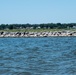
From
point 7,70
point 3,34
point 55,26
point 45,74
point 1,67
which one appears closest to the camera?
point 45,74

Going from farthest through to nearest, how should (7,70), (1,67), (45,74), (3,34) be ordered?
(3,34)
(1,67)
(7,70)
(45,74)

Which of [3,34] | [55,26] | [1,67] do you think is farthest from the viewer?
[55,26]

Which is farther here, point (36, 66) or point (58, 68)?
point (36, 66)

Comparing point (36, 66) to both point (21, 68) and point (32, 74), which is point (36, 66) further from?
point (32, 74)

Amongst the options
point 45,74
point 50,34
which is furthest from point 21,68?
point 50,34

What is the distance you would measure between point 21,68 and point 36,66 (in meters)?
1.41

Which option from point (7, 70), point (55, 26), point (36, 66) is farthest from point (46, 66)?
point (55, 26)

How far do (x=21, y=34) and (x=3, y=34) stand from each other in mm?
10881

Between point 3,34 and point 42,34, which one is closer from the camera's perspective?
point 42,34

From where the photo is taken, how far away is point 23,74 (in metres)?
21.4

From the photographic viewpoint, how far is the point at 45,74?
20953 mm

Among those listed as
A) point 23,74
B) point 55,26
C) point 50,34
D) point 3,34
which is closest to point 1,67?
point 23,74

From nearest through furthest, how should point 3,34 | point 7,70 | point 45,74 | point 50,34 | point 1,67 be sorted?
point 45,74 < point 7,70 < point 1,67 < point 50,34 < point 3,34

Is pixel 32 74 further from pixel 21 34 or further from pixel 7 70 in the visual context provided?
pixel 21 34
